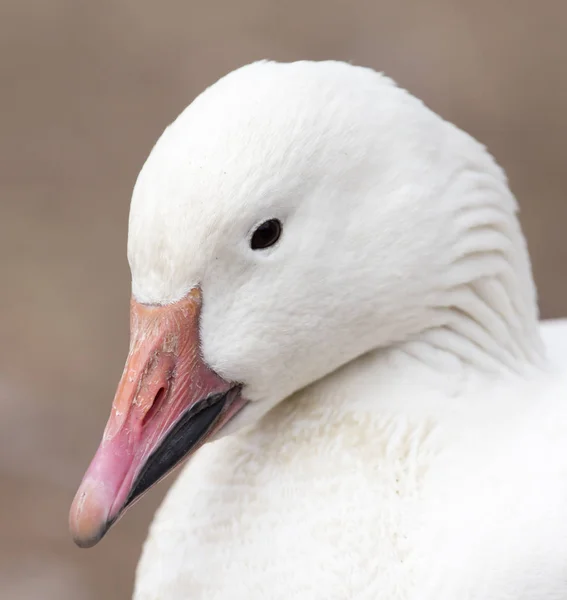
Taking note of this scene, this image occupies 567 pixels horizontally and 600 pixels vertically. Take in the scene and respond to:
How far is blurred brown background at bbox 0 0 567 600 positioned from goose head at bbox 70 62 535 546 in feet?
7.90

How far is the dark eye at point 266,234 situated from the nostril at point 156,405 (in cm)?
30

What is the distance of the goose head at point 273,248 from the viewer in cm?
174

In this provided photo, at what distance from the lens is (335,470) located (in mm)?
1955

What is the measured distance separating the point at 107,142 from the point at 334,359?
3943 millimetres

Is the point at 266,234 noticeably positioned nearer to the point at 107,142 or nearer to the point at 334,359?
the point at 334,359

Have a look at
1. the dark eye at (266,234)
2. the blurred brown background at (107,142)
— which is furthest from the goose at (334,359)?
the blurred brown background at (107,142)

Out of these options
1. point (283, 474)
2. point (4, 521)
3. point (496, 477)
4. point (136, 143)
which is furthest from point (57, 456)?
point (496, 477)

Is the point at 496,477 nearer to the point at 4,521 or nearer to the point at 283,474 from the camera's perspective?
the point at 283,474

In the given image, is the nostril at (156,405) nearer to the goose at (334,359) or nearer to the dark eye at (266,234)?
the goose at (334,359)

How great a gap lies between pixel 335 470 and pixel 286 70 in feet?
2.47

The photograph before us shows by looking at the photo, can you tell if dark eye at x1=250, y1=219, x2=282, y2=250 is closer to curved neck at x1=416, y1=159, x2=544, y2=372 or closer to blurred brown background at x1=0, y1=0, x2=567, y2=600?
curved neck at x1=416, y1=159, x2=544, y2=372

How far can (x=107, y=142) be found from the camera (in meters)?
5.64

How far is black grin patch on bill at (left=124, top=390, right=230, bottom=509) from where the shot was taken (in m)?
1.78

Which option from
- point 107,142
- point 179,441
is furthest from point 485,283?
point 107,142
